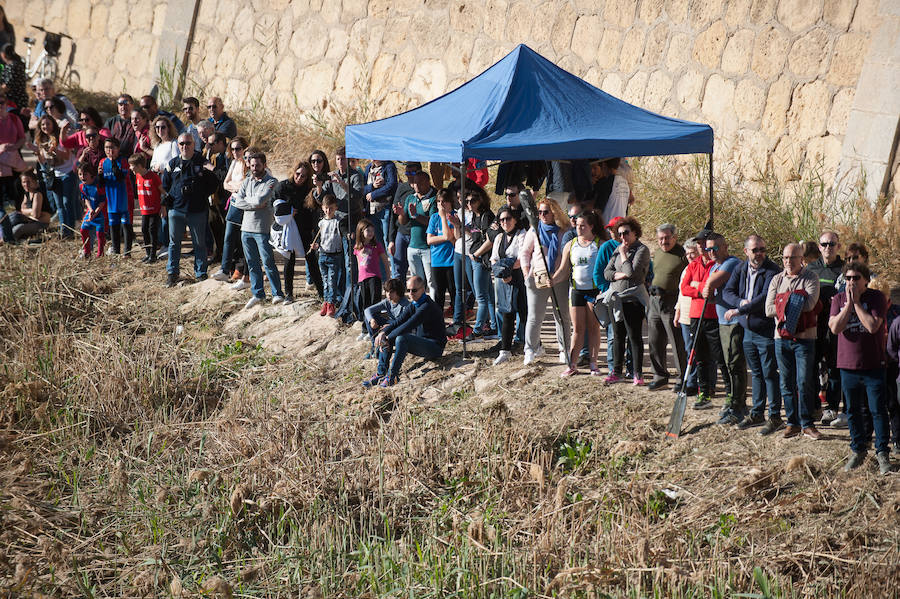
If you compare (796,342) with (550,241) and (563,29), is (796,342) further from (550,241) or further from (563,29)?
(563,29)

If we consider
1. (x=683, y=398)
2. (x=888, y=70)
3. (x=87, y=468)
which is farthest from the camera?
(x=888, y=70)

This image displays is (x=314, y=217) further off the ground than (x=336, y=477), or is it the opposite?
(x=314, y=217)

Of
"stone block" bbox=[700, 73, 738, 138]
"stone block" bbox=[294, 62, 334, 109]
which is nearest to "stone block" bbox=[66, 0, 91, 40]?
"stone block" bbox=[294, 62, 334, 109]

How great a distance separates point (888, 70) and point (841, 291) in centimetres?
432

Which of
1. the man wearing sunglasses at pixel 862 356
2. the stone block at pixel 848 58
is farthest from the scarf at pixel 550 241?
the stone block at pixel 848 58

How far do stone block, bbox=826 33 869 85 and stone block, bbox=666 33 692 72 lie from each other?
182 centimetres

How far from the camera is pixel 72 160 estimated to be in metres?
12.7

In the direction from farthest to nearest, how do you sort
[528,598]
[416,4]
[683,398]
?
[416,4] → [683,398] → [528,598]

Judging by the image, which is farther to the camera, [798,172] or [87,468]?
[798,172]

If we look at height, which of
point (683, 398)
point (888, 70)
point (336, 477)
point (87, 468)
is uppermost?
point (888, 70)

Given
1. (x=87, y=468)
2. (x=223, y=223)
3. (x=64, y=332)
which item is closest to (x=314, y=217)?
(x=223, y=223)

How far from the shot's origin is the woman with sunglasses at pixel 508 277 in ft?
28.5

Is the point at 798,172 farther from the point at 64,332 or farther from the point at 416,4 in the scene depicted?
the point at 64,332

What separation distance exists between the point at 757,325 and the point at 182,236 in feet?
21.8
